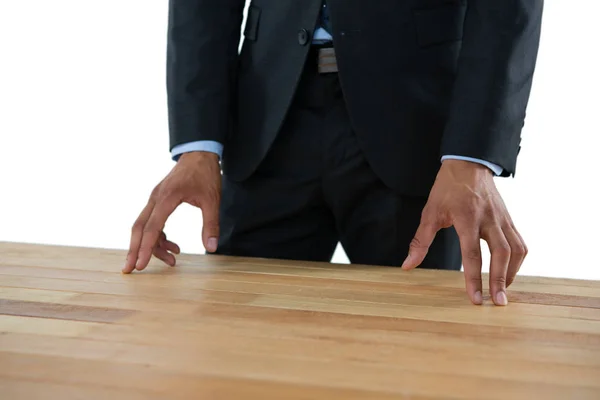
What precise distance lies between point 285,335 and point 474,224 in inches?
15.9

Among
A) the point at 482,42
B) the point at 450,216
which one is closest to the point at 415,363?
the point at 450,216

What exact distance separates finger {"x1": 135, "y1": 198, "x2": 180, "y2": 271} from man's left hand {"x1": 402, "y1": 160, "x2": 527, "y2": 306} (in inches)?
16.4

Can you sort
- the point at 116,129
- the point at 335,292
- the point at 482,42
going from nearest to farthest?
the point at 335,292 < the point at 482,42 < the point at 116,129

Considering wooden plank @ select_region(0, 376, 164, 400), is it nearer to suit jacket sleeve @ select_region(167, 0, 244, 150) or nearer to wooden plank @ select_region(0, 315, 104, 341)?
wooden plank @ select_region(0, 315, 104, 341)

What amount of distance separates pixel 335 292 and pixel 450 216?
0.22m

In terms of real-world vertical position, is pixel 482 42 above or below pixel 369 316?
above

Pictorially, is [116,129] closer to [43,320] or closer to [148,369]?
[43,320]

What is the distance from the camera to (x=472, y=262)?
44.5 inches

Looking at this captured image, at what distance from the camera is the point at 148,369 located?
2.52 ft

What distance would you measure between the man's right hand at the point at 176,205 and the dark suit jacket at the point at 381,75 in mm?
68

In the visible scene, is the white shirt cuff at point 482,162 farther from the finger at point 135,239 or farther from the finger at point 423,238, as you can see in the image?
the finger at point 135,239

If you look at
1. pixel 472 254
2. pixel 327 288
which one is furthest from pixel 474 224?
pixel 327 288

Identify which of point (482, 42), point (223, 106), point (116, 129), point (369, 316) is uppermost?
point (482, 42)

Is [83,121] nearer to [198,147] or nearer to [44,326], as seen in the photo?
[198,147]
